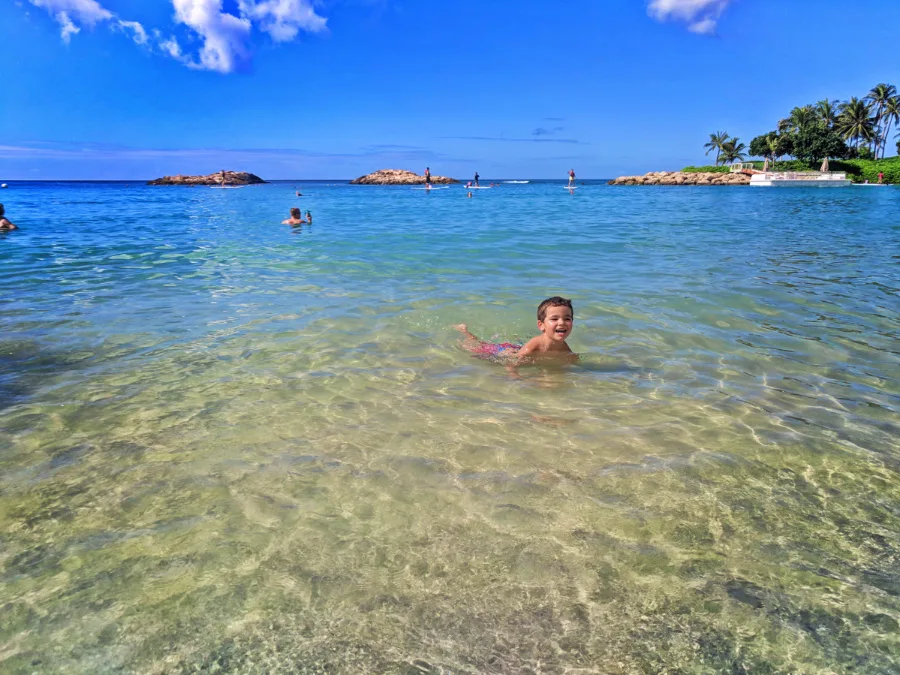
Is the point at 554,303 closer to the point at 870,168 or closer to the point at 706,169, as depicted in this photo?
the point at 870,168

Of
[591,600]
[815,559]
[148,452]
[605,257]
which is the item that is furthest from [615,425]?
[605,257]

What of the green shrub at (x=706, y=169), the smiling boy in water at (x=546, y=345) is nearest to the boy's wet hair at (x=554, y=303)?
the smiling boy in water at (x=546, y=345)

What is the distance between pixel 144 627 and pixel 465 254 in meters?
12.9

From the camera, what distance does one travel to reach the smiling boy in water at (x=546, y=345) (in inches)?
230

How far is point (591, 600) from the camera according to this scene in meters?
2.57

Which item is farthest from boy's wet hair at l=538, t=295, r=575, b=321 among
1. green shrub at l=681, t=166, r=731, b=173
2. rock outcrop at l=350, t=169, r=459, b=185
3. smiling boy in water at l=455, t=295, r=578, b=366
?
rock outcrop at l=350, t=169, r=459, b=185

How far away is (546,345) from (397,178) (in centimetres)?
15593

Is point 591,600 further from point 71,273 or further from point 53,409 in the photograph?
point 71,273

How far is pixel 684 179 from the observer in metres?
99.9

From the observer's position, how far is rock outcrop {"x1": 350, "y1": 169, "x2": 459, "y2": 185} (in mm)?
150125

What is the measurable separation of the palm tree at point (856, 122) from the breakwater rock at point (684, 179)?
1731cm

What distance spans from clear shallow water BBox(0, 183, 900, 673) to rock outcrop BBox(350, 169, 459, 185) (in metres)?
146

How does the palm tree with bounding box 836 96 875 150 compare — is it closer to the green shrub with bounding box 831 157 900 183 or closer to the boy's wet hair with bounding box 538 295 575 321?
the green shrub with bounding box 831 157 900 183

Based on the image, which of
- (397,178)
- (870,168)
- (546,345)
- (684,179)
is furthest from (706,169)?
(546,345)
